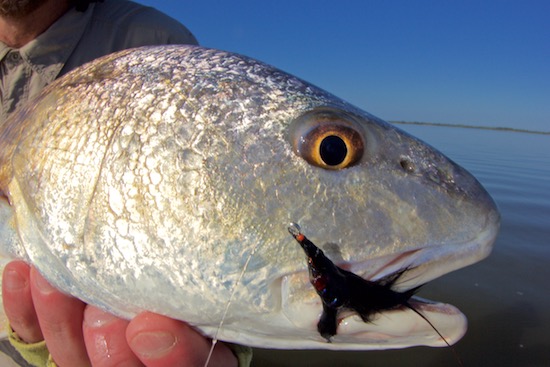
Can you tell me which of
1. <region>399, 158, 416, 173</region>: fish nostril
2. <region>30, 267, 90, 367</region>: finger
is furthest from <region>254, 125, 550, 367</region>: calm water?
<region>399, 158, 416, 173</region>: fish nostril

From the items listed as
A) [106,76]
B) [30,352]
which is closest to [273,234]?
[106,76]

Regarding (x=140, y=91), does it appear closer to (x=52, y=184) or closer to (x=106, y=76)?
(x=106, y=76)

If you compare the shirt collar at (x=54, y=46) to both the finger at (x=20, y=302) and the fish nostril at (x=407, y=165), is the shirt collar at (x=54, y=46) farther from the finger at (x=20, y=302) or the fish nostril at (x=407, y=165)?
the fish nostril at (x=407, y=165)

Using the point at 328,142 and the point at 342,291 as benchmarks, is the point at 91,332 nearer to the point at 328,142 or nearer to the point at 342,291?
the point at 342,291

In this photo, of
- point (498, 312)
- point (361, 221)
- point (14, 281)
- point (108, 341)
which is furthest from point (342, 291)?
point (498, 312)

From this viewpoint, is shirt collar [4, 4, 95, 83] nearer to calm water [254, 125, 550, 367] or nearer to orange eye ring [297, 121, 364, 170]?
orange eye ring [297, 121, 364, 170]

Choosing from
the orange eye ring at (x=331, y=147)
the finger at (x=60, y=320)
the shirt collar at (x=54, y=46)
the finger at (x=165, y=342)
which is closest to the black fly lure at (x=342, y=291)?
the orange eye ring at (x=331, y=147)
